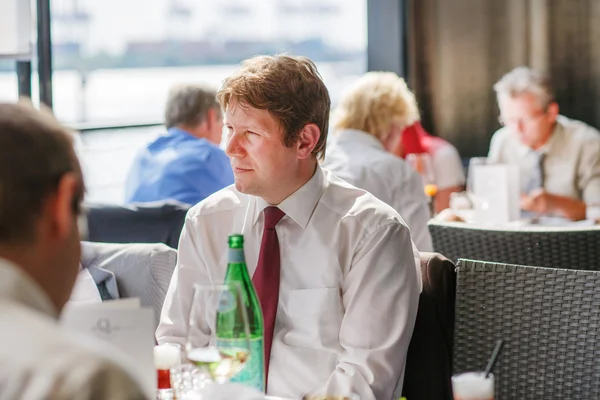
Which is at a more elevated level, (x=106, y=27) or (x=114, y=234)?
(x=106, y=27)

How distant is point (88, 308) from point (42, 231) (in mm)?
488

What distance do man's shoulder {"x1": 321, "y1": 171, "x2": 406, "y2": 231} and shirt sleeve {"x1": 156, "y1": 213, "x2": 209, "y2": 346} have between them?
0.34m

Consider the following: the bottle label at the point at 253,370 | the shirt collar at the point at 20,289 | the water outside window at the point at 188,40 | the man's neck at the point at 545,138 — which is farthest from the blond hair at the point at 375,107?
the shirt collar at the point at 20,289

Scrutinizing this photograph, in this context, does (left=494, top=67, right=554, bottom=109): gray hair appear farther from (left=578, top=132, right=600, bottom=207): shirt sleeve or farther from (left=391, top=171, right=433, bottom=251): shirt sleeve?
(left=391, top=171, right=433, bottom=251): shirt sleeve

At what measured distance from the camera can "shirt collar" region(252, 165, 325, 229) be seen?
7.34ft

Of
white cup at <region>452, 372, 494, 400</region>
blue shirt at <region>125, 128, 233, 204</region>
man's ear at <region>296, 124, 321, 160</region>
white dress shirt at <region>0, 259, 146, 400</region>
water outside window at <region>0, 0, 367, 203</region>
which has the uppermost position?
water outside window at <region>0, 0, 367, 203</region>

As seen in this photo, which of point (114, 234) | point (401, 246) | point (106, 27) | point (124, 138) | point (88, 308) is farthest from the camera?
point (106, 27)

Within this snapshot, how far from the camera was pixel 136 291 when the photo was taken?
254cm

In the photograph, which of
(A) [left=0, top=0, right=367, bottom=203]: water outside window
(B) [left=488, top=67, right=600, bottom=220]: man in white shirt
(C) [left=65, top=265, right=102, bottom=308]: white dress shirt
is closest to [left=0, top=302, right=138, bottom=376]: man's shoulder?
(C) [left=65, top=265, right=102, bottom=308]: white dress shirt

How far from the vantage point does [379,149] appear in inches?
161

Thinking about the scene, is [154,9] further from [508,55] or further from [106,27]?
[508,55]

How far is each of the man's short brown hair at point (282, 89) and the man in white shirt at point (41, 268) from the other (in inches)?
44.1

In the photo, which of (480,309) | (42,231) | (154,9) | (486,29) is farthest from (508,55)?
(42,231)

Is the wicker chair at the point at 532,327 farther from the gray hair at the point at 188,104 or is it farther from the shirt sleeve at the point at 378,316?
the gray hair at the point at 188,104
